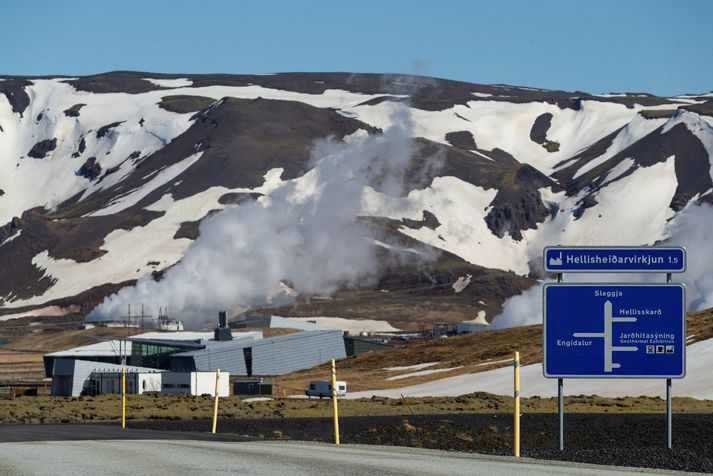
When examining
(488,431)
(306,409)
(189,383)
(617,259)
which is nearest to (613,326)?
(617,259)

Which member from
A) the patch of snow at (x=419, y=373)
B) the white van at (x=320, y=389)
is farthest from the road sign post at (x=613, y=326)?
the patch of snow at (x=419, y=373)

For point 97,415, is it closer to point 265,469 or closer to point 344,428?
point 344,428

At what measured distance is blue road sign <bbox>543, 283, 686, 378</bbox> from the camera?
30.5m

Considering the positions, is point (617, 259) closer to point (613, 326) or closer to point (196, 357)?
point (613, 326)

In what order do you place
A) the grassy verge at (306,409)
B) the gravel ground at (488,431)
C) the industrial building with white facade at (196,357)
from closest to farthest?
the gravel ground at (488,431)
the grassy verge at (306,409)
the industrial building with white facade at (196,357)

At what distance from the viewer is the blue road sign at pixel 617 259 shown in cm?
3012

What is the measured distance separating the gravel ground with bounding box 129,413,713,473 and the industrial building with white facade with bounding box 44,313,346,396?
245 ft

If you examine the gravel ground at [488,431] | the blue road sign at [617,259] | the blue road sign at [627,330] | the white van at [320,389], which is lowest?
the gravel ground at [488,431]

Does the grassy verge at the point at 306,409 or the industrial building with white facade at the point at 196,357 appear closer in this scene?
the grassy verge at the point at 306,409

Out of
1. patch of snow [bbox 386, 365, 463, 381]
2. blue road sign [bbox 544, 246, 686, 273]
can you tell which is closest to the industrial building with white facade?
patch of snow [bbox 386, 365, 463, 381]

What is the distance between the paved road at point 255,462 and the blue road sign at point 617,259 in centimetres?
476

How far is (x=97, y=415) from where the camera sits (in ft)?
222

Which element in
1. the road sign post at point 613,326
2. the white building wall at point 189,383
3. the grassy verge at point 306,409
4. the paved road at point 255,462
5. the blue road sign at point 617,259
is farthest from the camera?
the white building wall at point 189,383

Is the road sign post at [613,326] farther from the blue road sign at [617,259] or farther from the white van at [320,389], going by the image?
the white van at [320,389]
